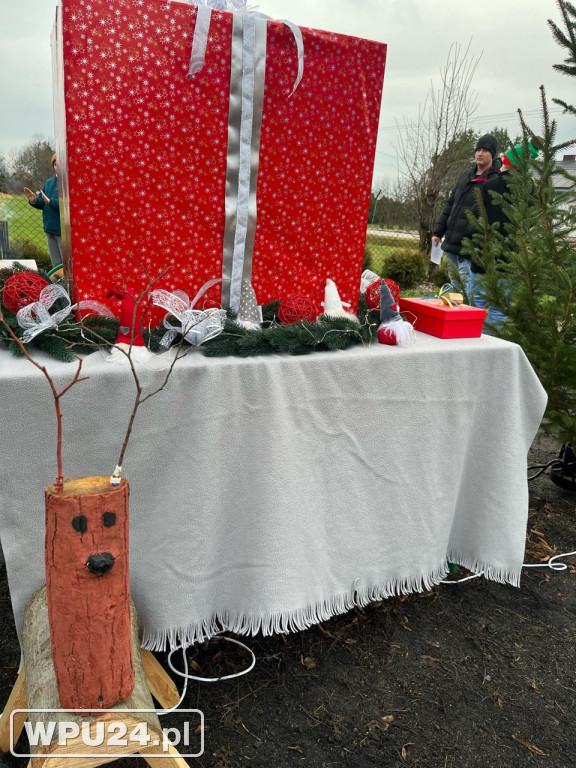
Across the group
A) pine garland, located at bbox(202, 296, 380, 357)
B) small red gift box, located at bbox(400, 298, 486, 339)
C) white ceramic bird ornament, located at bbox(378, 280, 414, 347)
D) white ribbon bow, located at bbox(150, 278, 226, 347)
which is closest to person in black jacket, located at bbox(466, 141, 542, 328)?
small red gift box, located at bbox(400, 298, 486, 339)

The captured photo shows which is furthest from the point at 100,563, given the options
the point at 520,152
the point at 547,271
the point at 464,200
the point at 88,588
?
the point at 464,200

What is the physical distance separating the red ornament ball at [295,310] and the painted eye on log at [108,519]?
900 millimetres

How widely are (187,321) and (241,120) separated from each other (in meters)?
0.63

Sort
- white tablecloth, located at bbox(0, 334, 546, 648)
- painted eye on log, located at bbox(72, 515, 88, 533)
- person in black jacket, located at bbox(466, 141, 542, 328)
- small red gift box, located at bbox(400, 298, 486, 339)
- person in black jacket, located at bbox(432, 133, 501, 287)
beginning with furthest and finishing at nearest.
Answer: person in black jacket, located at bbox(432, 133, 501, 287) < person in black jacket, located at bbox(466, 141, 542, 328) < small red gift box, located at bbox(400, 298, 486, 339) < white tablecloth, located at bbox(0, 334, 546, 648) < painted eye on log, located at bbox(72, 515, 88, 533)

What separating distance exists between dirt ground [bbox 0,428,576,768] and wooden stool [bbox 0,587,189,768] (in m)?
0.36

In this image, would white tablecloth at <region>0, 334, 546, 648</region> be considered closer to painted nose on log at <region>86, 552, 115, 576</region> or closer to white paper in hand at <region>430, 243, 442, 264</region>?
painted nose on log at <region>86, 552, 115, 576</region>

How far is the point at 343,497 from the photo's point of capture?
1.71 metres

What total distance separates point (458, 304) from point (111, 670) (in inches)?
62.7

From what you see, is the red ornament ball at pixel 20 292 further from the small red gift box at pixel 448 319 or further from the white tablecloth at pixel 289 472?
the small red gift box at pixel 448 319

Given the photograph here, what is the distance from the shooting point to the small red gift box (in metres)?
1.86

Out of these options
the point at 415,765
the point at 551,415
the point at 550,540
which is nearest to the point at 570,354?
the point at 551,415

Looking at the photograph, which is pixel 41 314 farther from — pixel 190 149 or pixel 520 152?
pixel 520 152

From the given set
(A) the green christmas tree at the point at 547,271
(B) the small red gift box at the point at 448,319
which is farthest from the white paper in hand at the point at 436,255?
(B) the small red gift box at the point at 448,319

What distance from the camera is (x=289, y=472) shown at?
5.14 feet
